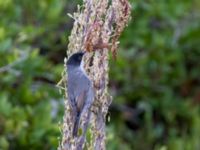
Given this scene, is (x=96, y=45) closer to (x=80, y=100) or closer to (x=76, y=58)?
(x=76, y=58)

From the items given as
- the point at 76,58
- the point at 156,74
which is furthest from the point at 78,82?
the point at 156,74

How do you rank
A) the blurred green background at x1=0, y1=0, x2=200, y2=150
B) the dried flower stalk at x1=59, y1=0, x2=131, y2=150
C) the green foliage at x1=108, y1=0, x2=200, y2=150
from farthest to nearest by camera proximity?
the green foliage at x1=108, y1=0, x2=200, y2=150
the blurred green background at x1=0, y1=0, x2=200, y2=150
the dried flower stalk at x1=59, y1=0, x2=131, y2=150

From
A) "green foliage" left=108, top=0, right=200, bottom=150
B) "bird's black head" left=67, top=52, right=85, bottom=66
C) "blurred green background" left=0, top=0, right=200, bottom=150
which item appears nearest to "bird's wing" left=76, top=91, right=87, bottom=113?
"bird's black head" left=67, top=52, right=85, bottom=66

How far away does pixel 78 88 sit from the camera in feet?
13.0

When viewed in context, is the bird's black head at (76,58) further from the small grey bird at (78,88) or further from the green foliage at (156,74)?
the green foliage at (156,74)

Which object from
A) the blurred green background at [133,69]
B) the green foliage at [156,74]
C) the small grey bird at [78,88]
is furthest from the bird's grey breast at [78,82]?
the green foliage at [156,74]

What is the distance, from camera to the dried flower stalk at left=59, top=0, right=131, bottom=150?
3.84 meters

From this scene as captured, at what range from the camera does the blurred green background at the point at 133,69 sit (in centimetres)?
642

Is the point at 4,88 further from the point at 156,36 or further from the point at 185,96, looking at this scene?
the point at 185,96

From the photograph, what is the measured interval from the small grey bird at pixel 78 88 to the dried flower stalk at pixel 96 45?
1.2 inches

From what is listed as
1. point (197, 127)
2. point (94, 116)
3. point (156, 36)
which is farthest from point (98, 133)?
point (156, 36)

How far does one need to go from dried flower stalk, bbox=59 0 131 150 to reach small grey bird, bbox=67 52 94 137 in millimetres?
31

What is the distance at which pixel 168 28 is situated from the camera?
29.5 ft

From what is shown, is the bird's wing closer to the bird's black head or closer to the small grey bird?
the small grey bird
